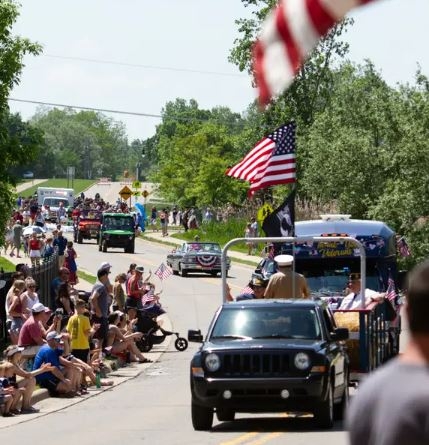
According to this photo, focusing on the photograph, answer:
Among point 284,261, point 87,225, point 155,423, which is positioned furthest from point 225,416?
point 87,225

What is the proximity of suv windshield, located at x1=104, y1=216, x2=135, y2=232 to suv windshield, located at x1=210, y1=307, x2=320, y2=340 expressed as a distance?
54.0 metres

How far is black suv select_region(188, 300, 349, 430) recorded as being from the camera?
55.7 ft

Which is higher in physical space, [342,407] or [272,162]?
[272,162]

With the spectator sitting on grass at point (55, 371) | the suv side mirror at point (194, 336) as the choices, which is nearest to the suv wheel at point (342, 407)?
the suv side mirror at point (194, 336)

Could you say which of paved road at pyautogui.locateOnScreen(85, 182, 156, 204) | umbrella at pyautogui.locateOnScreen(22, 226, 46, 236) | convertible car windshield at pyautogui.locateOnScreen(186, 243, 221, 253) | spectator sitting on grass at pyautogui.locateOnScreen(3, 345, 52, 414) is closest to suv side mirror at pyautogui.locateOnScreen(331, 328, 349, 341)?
spectator sitting on grass at pyautogui.locateOnScreen(3, 345, 52, 414)

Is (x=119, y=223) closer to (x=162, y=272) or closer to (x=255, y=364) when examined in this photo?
(x=162, y=272)

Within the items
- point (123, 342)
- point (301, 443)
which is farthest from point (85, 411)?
point (123, 342)

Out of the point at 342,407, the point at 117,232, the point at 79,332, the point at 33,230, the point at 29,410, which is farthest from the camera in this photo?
the point at 117,232

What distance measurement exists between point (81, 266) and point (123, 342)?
3270 cm

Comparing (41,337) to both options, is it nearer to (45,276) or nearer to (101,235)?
(45,276)

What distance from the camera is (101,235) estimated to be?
72.6 m

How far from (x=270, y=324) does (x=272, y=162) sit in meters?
6.16

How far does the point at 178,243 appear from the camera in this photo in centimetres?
8162

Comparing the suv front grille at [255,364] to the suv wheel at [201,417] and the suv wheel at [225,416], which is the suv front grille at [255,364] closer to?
the suv wheel at [201,417]
